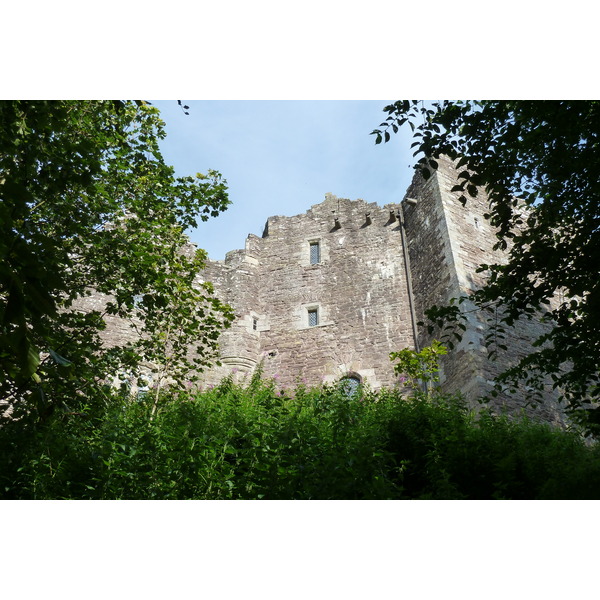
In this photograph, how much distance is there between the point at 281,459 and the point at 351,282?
12705 millimetres

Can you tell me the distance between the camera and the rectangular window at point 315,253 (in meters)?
20.5

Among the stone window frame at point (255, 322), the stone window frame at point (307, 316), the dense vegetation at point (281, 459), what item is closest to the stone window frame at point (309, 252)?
the stone window frame at point (307, 316)

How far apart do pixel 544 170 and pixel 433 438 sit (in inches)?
135

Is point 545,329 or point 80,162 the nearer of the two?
point 80,162

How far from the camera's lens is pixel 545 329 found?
16.1 metres

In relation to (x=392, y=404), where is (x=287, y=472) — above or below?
below

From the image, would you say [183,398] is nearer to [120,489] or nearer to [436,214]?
[120,489]

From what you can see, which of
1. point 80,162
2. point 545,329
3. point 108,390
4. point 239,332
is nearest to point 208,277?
point 239,332

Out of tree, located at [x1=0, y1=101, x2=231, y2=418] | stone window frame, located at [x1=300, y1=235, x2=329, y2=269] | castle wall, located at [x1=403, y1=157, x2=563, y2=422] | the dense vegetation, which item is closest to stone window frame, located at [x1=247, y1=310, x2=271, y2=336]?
stone window frame, located at [x1=300, y1=235, x2=329, y2=269]

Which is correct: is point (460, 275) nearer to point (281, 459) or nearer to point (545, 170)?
point (545, 170)

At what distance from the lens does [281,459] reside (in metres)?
7.02

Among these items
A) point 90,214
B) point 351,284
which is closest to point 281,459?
point 90,214

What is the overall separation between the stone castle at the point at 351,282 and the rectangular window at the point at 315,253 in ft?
0.14

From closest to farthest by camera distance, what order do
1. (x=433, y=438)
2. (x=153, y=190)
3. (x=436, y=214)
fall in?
1. (x=433, y=438)
2. (x=153, y=190)
3. (x=436, y=214)
